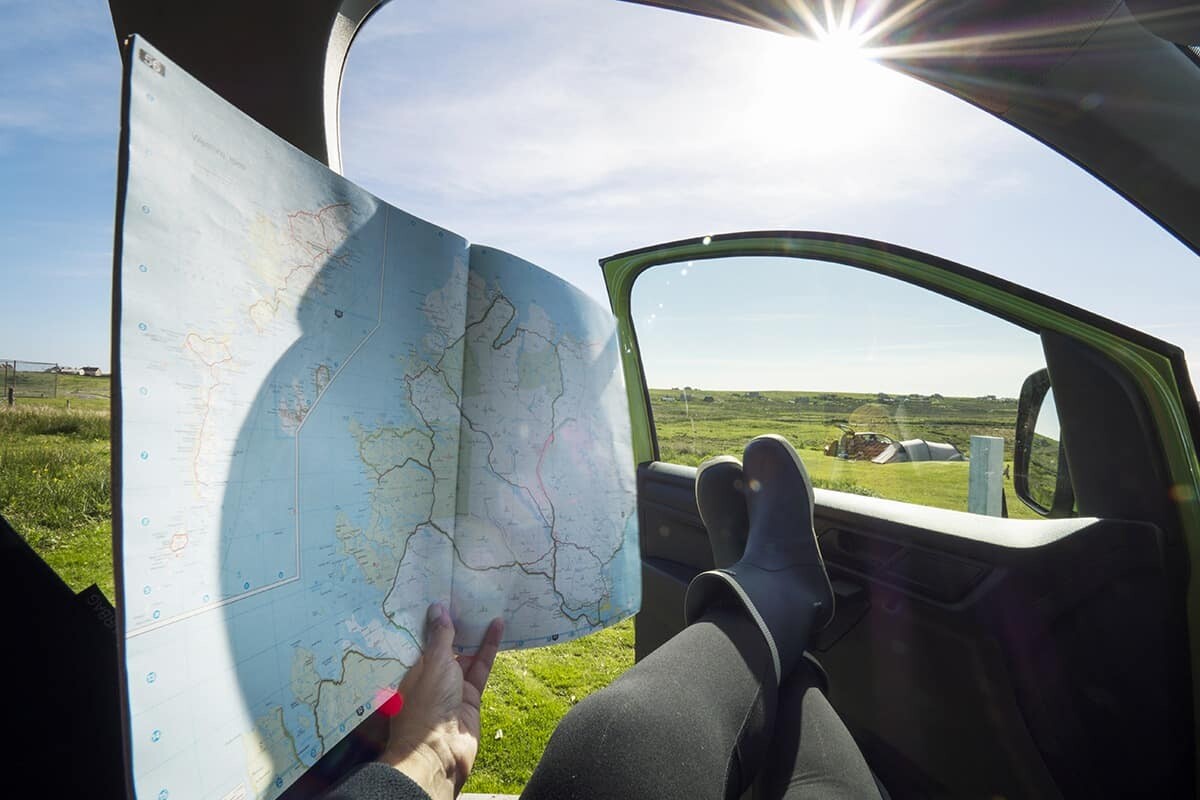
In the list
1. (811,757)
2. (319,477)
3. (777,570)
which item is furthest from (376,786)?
(777,570)

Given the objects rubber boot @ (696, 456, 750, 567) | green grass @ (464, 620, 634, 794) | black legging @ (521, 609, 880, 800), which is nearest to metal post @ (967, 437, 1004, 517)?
rubber boot @ (696, 456, 750, 567)

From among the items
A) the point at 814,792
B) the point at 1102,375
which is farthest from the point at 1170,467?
the point at 814,792

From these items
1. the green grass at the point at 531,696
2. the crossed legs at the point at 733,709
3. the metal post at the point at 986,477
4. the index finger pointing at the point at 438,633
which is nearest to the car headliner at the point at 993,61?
the metal post at the point at 986,477

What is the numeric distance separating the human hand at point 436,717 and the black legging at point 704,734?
11 centimetres

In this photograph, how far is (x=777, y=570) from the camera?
4.77 ft

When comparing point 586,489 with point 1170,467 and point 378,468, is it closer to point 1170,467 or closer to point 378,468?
point 378,468

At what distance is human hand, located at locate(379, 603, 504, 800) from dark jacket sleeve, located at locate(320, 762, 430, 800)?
0.03m

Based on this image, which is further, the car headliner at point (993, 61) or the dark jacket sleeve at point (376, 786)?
the car headliner at point (993, 61)

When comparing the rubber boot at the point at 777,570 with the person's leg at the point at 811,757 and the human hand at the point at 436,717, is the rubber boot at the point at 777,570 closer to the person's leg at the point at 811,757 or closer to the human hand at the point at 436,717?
the person's leg at the point at 811,757

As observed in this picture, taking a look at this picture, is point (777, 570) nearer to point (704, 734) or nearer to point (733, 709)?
point (733, 709)

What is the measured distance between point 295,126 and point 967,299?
1.59m

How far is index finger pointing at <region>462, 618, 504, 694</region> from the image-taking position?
0.66m

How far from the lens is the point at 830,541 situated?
64.5 inches

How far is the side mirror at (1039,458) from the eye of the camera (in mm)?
1315
